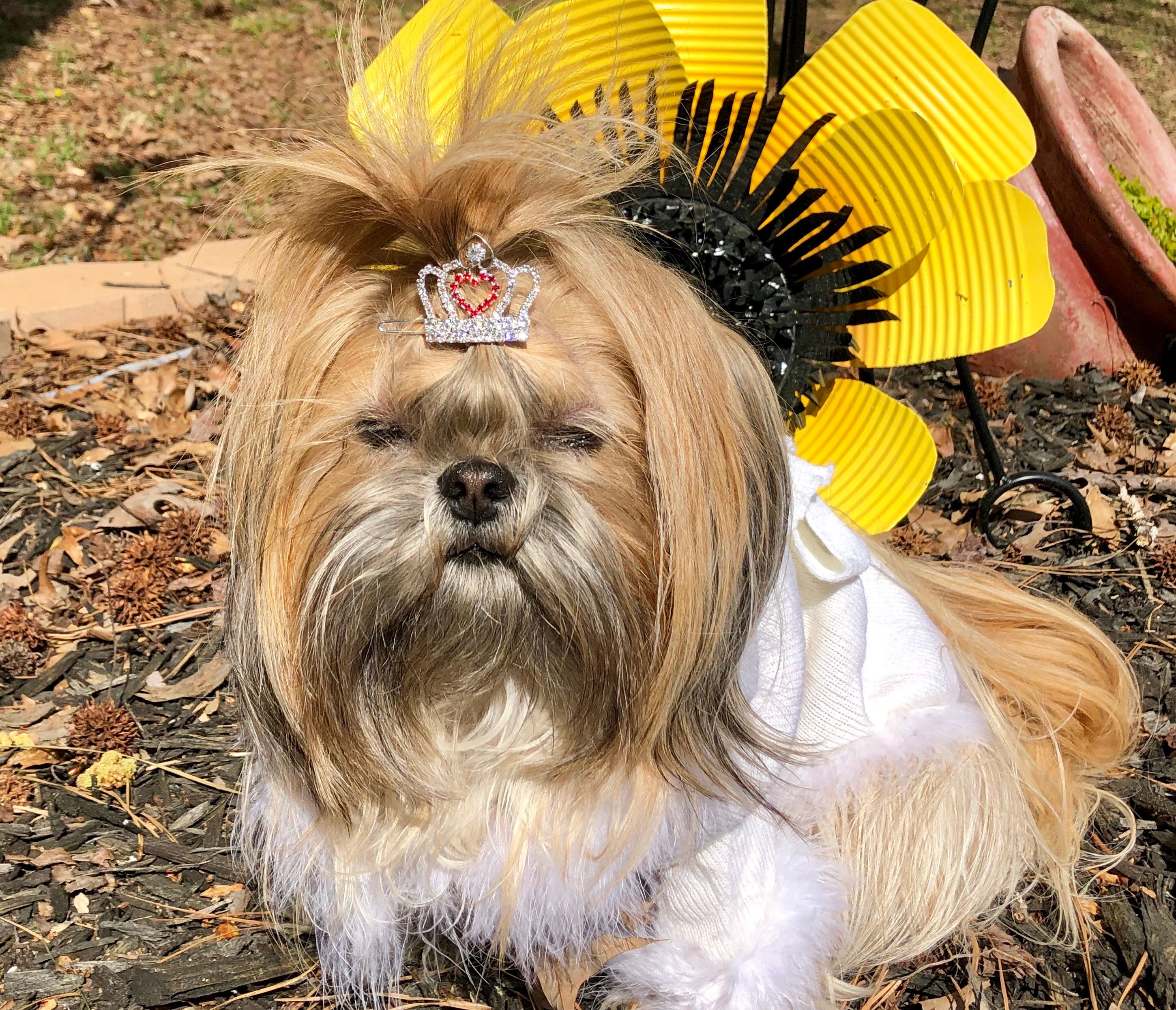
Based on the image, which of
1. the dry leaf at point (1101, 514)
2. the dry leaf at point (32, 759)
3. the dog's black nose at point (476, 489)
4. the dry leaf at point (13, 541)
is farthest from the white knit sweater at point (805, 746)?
the dry leaf at point (13, 541)

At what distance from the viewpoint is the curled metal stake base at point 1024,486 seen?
2447 millimetres

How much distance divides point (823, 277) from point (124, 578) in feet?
5.72

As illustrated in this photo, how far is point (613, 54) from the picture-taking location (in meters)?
1.57

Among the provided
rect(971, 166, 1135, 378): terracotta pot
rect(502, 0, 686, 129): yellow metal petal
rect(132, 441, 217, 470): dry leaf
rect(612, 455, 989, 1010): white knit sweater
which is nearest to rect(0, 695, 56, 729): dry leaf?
rect(132, 441, 217, 470): dry leaf

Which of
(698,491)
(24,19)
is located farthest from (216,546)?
(24,19)

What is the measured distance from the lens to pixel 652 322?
1260 millimetres

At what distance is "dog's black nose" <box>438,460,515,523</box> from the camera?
1.21 metres

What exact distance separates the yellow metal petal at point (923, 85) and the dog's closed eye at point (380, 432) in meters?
0.91

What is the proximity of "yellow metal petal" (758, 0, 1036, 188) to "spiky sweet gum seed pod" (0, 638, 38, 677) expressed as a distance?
6.41 feet

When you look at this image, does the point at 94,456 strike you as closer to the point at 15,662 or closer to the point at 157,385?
the point at 157,385

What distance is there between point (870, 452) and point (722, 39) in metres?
0.75

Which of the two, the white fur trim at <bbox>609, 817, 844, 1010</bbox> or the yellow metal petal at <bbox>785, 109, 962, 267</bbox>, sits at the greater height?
the yellow metal petal at <bbox>785, 109, 962, 267</bbox>

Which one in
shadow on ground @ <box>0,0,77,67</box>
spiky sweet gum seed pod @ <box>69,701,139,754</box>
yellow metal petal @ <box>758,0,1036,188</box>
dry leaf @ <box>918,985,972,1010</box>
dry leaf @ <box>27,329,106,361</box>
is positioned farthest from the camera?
shadow on ground @ <box>0,0,77,67</box>

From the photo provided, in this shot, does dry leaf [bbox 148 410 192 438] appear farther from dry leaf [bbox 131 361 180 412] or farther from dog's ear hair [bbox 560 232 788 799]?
dog's ear hair [bbox 560 232 788 799]
